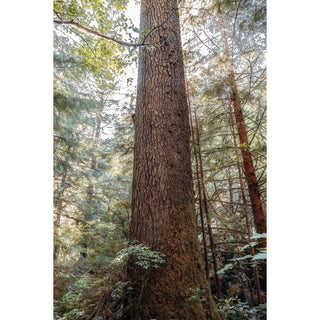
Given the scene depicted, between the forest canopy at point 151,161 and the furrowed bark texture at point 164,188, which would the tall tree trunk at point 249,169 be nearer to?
the forest canopy at point 151,161

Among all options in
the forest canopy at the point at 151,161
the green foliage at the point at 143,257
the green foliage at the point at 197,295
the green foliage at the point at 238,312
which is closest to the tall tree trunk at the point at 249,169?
the forest canopy at the point at 151,161

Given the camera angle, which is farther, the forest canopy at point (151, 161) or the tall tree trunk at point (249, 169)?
the tall tree trunk at point (249, 169)

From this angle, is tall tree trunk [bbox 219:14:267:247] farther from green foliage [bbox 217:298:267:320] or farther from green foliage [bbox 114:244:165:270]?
green foliage [bbox 114:244:165:270]

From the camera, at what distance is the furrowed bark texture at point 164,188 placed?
53.7 inches

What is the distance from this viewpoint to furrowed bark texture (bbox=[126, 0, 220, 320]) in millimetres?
1365

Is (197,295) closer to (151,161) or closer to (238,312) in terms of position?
(238,312)

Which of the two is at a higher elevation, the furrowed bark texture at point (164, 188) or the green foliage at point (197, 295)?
the furrowed bark texture at point (164, 188)

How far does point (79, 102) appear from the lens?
3537 mm

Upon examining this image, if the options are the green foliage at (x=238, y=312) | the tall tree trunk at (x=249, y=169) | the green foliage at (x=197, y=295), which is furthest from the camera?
the tall tree trunk at (x=249, y=169)

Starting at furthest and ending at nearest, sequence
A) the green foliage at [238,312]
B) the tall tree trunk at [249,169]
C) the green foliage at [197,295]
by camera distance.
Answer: the tall tree trunk at [249,169] < the green foliage at [238,312] < the green foliage at [197,295]

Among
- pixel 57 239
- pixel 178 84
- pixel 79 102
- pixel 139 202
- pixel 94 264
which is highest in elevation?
pixel 79 102

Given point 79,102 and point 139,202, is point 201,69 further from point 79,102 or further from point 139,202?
point 139,202
